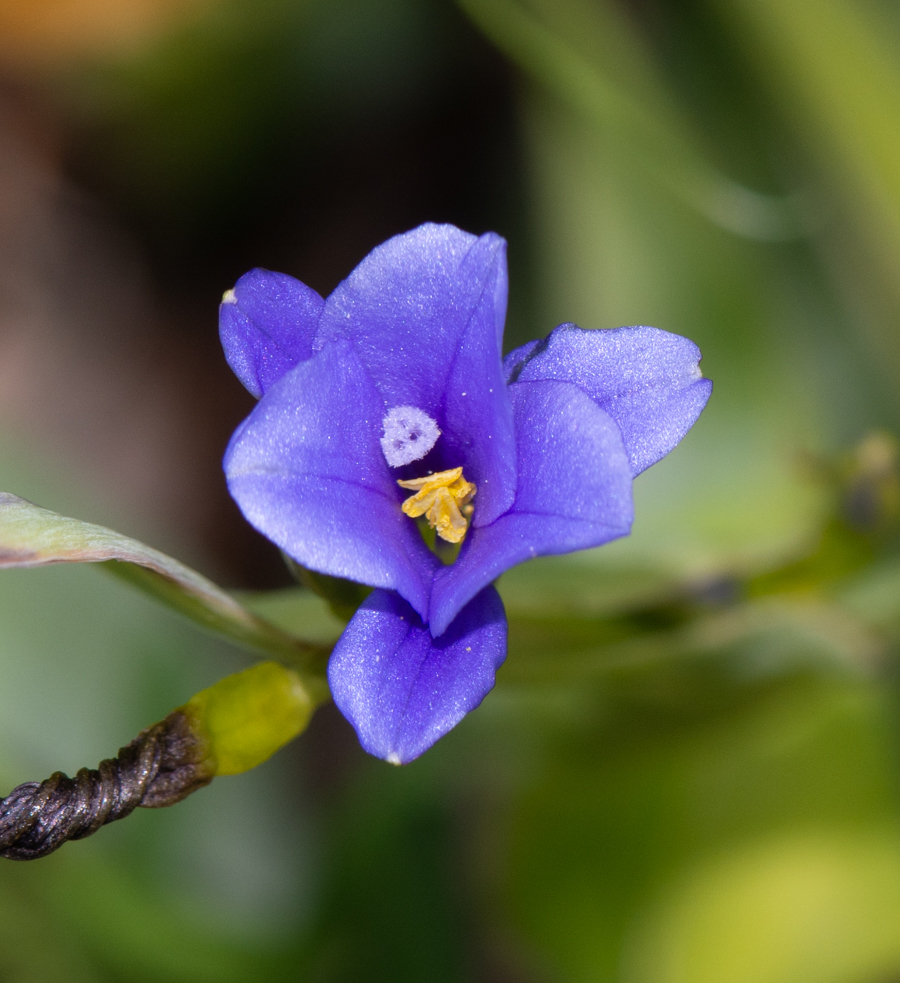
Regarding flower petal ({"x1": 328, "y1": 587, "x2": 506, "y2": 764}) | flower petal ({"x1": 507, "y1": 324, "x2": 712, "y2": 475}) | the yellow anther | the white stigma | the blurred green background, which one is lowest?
the blurred green background

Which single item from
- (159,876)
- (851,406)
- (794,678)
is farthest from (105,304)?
(794,678)

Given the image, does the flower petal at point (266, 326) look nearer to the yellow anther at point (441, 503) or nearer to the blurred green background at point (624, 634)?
the yellow anther at point (441, 503)

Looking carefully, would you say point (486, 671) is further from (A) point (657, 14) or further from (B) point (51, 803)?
(A) point (657, 14)

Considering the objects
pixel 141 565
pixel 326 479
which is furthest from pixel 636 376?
pixel 141 565

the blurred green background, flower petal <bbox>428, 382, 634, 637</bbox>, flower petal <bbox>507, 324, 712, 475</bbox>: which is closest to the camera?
flower petal <bbox>428, 382, 634, 637</bbox>

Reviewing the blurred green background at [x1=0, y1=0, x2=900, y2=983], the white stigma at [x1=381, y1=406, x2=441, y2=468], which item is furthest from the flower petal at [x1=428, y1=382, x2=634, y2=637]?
the blurred green background at [x1=0, y1=0, x2=900, y2=983]

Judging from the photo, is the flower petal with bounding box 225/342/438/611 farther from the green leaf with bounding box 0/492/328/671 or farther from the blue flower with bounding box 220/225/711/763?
the green leaf with bounding box 0/492/328/671

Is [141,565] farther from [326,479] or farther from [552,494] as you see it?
[552,494]
